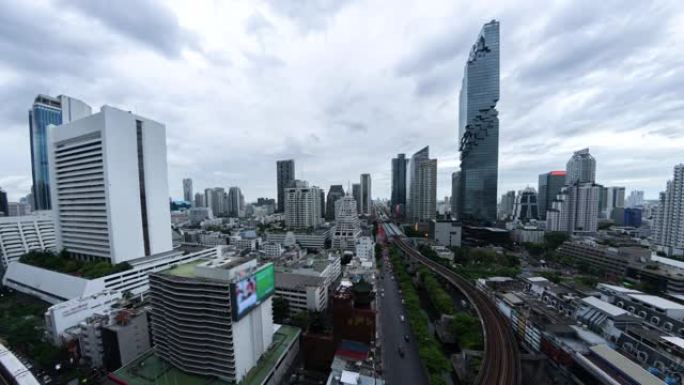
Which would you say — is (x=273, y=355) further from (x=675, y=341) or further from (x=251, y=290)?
(x=675, y=341)

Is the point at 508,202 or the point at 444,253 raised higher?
the point at 508,202

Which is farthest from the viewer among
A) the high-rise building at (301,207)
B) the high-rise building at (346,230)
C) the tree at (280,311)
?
the high-rise building at (301,207)

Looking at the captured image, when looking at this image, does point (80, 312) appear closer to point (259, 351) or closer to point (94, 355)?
point (94, 355)

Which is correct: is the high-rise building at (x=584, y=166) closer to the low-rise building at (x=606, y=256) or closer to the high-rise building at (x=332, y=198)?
the low-rise building at (x=606, y=256)

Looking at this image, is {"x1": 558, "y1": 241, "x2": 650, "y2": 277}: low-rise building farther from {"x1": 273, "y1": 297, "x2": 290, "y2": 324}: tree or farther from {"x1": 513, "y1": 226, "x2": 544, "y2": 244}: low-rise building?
{"x1": 273, "y1": 297, "x2": 290, "y2": 324}: tree

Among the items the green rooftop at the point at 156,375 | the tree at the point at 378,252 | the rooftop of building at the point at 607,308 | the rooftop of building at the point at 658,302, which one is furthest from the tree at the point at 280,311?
the rooftop of building at the point at 658,302

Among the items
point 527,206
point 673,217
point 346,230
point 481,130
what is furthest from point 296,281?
point 527,206

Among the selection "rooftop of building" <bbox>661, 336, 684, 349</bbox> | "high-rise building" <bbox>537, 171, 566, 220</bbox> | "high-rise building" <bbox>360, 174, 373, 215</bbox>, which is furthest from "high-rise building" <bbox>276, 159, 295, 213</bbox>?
"high-rise building" <bbox>537, 171, 566, 220</bbox>
